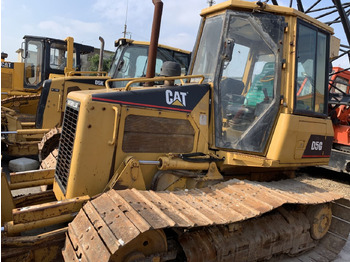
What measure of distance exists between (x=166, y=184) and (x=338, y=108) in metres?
6.60

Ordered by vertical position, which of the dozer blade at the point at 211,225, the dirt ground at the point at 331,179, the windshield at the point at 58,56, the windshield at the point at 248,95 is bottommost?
the dirt ground at the point at 331,179

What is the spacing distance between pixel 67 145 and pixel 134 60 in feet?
14.7

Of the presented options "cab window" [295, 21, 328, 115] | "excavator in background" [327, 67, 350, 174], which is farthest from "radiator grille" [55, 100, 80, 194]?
"excavator in background" [327, 67, 350, 174]

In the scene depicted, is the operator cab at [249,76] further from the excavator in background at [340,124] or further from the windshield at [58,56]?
the windshield at [58,56]

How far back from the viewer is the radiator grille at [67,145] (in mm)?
2968

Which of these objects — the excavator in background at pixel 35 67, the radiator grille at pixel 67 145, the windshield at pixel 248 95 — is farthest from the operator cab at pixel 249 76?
the excavator in background at pixel 35 67

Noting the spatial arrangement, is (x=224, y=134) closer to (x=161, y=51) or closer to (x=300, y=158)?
(x=300, y=158)

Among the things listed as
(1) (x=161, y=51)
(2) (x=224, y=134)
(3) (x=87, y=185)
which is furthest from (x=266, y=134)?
(1) (x=161, y=51)

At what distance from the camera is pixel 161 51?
23.8 ft

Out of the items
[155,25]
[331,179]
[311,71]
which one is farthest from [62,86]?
[331,179]

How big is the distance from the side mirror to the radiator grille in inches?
65.0

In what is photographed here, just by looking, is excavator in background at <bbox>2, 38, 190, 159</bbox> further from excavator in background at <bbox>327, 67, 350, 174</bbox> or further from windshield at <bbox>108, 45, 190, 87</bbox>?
excavator in background at <bbox>327, 67, 350, 174</bbox>

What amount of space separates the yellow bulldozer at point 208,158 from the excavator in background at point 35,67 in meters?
6.53

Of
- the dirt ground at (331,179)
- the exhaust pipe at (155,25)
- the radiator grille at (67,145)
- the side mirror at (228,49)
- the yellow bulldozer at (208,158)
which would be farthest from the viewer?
the dirt ground at (331,179)
